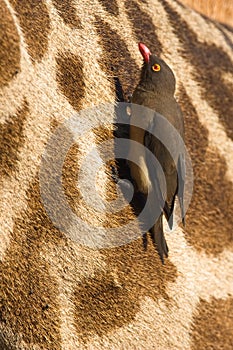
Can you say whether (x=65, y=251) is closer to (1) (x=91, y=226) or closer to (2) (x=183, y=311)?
(1) (x=91, y=226)

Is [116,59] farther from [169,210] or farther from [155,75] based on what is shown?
[169,210]

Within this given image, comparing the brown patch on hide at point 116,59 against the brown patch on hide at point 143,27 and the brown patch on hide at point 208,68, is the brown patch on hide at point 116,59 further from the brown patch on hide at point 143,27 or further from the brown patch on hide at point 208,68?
the brown patch on hide at point 208,68

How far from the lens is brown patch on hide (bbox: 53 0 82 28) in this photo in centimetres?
207

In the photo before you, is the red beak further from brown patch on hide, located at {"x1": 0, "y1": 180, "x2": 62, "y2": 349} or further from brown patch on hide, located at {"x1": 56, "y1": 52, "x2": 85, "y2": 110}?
brown patch on hide, located at {"x1": 0, "y1": 180, "x2": 62, "y2": 349}

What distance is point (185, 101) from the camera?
2.27 metres

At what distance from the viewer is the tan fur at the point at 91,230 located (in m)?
1.97

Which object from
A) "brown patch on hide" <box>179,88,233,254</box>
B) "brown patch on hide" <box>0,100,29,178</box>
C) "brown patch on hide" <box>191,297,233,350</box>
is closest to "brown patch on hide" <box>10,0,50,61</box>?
"brown patch on hide" <box>0,100,29,178</box>

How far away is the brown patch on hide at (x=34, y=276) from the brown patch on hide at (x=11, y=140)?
86 millimetres

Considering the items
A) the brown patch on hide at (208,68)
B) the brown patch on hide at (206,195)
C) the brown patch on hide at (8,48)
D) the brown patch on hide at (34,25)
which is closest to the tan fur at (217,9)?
the brown patch on hide at (208,68)

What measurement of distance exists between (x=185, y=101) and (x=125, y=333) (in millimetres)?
761

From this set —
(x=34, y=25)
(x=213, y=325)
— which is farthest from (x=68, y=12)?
(x=213, y=325)

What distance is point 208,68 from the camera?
2398 mm

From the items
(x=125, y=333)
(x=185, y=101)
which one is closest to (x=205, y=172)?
(x=185, y=101)

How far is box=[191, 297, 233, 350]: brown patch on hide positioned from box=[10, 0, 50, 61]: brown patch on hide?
0.91m
